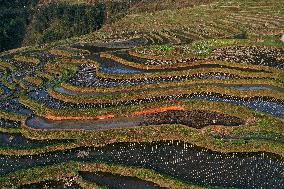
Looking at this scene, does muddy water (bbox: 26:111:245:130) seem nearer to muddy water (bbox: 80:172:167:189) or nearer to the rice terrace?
the rice terrace

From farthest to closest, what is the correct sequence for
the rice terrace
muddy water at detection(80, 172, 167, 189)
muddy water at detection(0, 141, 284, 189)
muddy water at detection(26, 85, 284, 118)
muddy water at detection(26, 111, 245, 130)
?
muddy water at detection(26, 85, 284, 118), muddy water at detection(26, 111, 245, 130), the rice terrace, muddy water at detection(80, 172, 167, 189), muddy water at detection(0, 141, 284, 189)

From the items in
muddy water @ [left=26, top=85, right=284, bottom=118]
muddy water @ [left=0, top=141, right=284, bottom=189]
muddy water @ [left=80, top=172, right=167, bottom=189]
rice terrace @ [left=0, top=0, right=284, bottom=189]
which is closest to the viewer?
muddy water @ [left=0, top=141, right=284, bottom=189]

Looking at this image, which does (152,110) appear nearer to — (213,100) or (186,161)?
(213,100)

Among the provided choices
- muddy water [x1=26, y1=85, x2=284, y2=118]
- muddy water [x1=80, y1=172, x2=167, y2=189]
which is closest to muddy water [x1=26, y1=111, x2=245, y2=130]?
muddy water [x1=26, y1=85, x2=284, y2=118]

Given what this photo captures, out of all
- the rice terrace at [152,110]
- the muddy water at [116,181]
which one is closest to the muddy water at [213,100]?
the rice terrace at [152,110]

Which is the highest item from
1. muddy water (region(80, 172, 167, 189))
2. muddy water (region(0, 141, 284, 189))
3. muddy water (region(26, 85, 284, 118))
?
muddy water (region(26, 85, 284, 118))

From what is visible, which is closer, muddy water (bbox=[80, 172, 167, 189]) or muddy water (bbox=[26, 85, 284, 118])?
muddy water (bbox=[80, 172, 167, 189])

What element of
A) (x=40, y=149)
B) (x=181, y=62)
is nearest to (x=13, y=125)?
(x=40, y=149)
